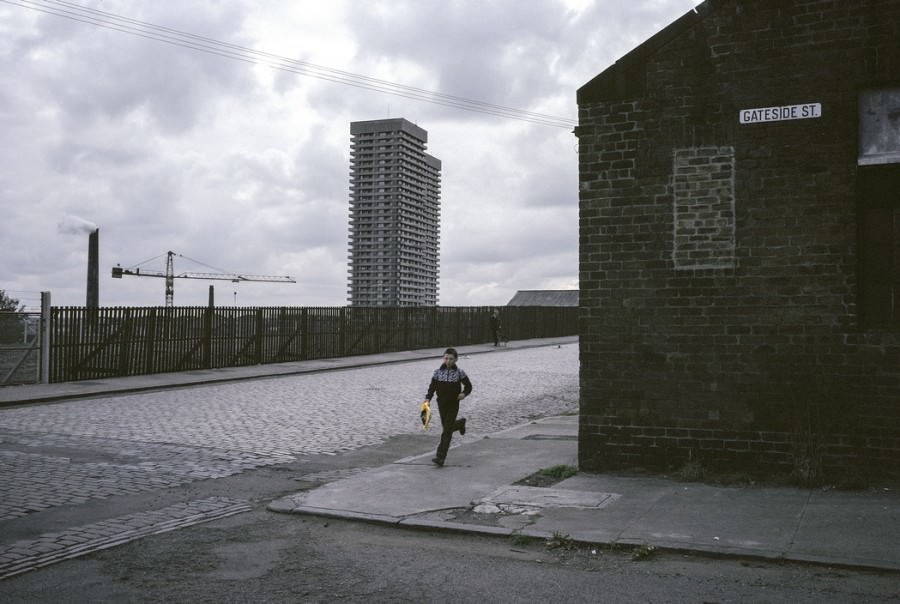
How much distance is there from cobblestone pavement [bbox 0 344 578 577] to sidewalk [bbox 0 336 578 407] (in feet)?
2.60

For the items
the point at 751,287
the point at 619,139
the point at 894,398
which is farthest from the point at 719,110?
the point at 894,398

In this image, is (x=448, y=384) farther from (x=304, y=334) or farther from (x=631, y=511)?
(x=304, y=334)

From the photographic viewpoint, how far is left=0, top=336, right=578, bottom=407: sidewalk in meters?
17.8

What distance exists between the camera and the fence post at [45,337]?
66.7ft

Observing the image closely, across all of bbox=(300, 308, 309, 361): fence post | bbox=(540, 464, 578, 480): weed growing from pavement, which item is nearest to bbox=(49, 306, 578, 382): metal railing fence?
bbox=(300, 308, 309, 361): fence post

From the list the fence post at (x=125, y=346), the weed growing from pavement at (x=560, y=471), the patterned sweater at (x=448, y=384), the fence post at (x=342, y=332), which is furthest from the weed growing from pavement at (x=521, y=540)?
the fence post at (x=342, y=332)

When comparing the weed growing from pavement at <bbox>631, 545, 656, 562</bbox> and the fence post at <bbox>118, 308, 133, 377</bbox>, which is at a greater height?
the fence post at <bbox>118, 308, 133, 377</bbox>

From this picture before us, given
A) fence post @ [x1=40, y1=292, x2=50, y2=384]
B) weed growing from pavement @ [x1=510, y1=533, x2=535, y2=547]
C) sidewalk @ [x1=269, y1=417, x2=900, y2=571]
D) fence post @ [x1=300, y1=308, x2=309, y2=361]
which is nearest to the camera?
sidewalk @ [x1=269, y1=417, x2=900, y2=571]

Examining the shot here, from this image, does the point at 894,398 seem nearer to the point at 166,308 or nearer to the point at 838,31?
the point at 838,31

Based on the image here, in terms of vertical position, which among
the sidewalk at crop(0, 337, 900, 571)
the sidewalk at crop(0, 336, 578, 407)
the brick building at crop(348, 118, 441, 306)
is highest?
the brick building at crop(348, 118, 441, 306)

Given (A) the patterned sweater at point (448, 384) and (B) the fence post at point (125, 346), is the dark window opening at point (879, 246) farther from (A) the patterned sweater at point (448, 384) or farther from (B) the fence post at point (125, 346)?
(B) the fence post at point (125, 346)

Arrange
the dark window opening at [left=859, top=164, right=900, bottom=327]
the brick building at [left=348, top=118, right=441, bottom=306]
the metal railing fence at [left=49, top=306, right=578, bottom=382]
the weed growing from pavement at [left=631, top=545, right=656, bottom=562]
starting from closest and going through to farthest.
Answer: the weed growing from pavement at [left=631, top=545, right=656, bottom=562]
the dark window opening at [left=859, top=164, right=900, bottom=327]
the metal railing fence at [left=49, top=306, right=578, bottom=382]
the brick building at [left=348, top=118, right=441, bottom=306]

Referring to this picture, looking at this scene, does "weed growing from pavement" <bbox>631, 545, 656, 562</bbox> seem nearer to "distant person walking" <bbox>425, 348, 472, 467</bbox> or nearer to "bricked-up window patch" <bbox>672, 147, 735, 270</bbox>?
"bricked-up window patch" <bbox>672, 147, 735, 270</bbox>

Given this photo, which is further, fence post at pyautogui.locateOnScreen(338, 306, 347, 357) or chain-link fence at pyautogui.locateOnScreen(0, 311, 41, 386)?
fence post at pyautogui.locateOnScreen(338, 306, 347, 357)
